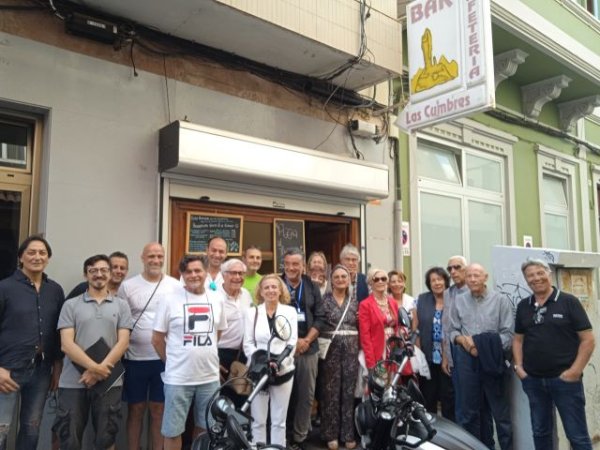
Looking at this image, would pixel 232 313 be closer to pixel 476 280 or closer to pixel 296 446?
pixel 296 446

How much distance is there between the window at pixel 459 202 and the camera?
7684 millimetres

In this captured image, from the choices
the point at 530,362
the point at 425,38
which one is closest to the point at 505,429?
the point at 530,362

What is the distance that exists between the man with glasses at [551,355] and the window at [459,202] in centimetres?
338

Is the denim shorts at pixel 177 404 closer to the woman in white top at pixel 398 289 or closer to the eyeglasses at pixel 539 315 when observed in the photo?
the woman in white top at pixel 398 289

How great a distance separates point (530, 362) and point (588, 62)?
6.88 meters

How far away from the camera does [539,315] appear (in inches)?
158

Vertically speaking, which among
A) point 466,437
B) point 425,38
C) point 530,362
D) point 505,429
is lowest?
point 505,429

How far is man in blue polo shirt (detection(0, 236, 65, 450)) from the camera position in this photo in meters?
3.32

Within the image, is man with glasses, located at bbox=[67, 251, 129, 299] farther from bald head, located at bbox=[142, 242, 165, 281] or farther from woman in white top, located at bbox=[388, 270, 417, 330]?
woman in white top, located at bbox=[388, 270, 417, 330]

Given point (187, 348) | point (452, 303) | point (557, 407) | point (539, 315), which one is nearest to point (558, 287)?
point (539, 315)

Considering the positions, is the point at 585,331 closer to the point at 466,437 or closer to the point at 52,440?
the point at 466,437

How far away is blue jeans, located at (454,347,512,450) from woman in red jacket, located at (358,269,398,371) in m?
0.67

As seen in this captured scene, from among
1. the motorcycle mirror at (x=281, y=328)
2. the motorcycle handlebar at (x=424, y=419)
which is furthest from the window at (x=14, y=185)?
the motorcycle handlebar at (x=424, y=419)

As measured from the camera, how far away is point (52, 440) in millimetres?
3834
